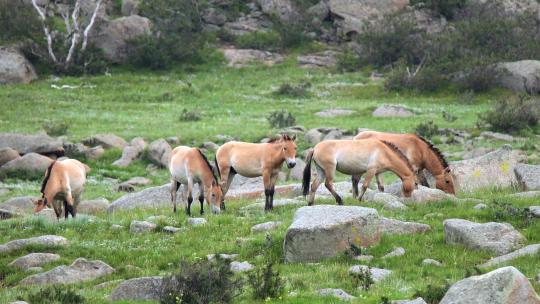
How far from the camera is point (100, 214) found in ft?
75.5

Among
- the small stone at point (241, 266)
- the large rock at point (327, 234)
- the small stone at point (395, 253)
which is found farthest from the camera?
the small stone at point (395, 253)

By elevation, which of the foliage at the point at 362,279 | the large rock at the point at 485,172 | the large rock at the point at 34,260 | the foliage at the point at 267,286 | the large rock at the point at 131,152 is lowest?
the large rock at the point at 131,152

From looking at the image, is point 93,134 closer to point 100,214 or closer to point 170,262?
point 100,214

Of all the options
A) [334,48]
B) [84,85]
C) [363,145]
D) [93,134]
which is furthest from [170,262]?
[334,48]

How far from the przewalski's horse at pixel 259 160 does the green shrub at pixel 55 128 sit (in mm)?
16834

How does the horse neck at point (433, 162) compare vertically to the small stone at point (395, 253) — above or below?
below

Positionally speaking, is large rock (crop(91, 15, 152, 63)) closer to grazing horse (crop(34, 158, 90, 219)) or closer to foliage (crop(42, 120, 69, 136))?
foliage (crop(42, 120, 69, 136))

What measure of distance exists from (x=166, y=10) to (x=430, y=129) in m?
28.9

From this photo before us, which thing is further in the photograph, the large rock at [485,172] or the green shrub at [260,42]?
the green shrub at [260,42]

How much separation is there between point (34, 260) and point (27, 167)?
15988 millimetres

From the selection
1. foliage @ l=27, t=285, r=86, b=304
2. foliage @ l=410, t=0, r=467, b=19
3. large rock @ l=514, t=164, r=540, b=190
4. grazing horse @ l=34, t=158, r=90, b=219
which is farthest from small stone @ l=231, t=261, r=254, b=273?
foliage @ l=410, t=0, r=467, b=19

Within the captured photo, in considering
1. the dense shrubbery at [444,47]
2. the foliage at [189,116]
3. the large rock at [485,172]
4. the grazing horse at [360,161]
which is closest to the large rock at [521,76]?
the dense shrubbery at [444,47]

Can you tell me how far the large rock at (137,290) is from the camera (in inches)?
542

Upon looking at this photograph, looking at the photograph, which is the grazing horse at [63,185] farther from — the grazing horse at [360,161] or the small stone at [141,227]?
the grazing horse at [360,161]
